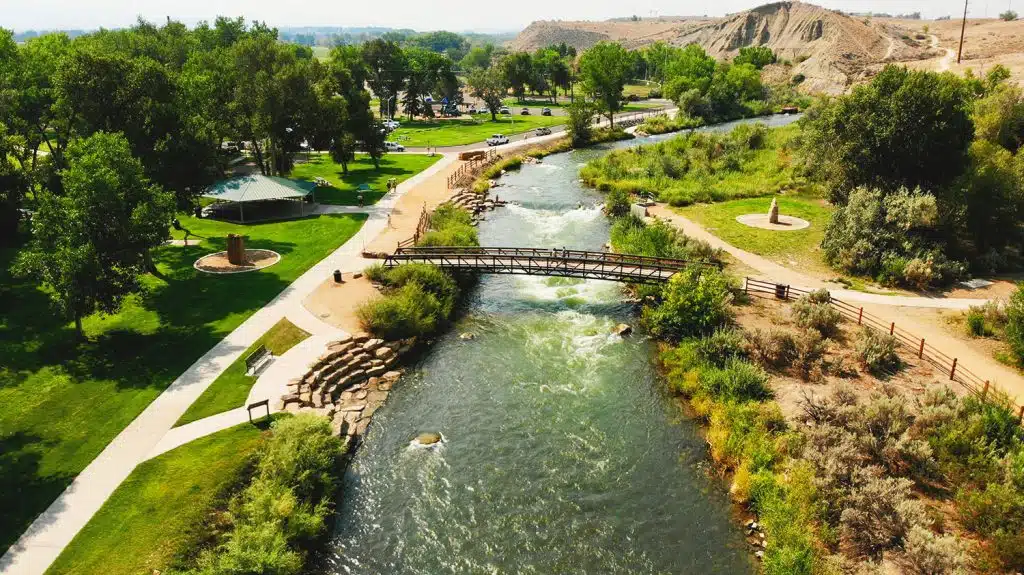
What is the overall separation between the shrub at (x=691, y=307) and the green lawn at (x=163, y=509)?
65.5 feet

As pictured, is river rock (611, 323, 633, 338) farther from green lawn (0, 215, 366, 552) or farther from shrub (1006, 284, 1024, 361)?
green lawn (0, 215, 366, 552)

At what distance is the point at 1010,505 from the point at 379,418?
21.6 metres

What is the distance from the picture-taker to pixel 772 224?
48844mm

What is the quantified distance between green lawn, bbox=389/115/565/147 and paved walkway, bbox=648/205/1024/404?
49746 mm

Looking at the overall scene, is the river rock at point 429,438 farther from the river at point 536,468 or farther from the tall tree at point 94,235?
the tall tree at point 94,235

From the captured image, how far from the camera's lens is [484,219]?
5453 centimetres

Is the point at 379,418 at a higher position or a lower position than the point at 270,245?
lower

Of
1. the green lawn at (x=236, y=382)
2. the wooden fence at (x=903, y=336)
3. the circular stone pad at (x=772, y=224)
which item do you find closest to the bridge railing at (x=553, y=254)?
the wooden fence at (x=903, y=336)

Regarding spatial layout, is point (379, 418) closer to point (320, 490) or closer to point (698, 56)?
point (320, 490)

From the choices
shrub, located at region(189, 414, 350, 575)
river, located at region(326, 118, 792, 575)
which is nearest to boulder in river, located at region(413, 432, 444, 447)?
river, located at region(326, 118, 792, 575)

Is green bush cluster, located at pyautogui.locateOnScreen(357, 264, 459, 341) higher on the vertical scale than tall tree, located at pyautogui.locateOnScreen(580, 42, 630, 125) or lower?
lower

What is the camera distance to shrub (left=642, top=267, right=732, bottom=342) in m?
32.1

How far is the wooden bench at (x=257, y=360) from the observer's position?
90.0 ft

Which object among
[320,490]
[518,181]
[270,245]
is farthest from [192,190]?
[518,181]
